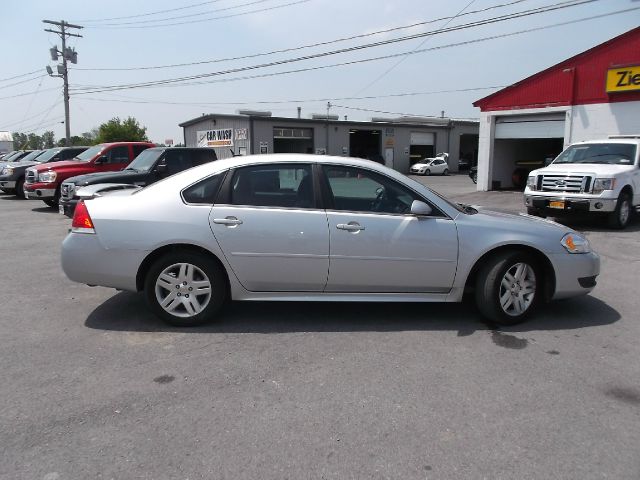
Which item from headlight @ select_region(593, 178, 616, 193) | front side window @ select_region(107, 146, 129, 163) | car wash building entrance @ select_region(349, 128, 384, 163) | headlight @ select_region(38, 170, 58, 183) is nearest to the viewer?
headlight @ select_region(593, 178, 616, 193)

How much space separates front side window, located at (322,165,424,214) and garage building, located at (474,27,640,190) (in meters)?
14.9

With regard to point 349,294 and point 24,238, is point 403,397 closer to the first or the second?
point 349,294

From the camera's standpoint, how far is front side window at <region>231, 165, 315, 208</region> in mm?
4582

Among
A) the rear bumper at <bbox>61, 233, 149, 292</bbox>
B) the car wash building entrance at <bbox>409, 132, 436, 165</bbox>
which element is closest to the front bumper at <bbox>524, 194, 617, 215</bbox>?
the rear bumper at <bbox>61, 233, 149, 292</bbox>

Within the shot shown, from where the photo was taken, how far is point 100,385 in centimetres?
353

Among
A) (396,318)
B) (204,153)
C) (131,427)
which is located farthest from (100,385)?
(204,153)

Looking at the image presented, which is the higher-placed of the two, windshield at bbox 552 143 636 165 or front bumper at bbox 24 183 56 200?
windshield at bbox 552 143 636 165

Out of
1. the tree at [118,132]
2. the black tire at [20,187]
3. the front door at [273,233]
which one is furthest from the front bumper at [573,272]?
the tree at [118,132]

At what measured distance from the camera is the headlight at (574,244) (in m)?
4.75

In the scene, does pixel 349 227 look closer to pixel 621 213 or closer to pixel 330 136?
pixel 621 213

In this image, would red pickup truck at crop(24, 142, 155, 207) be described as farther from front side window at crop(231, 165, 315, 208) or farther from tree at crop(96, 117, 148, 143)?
tree at crop(96, 117, 148, 143)

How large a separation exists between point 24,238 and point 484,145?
17.0m

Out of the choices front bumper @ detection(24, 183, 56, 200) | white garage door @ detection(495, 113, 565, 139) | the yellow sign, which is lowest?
front bumper @ detection(24, 183, 56, 200)

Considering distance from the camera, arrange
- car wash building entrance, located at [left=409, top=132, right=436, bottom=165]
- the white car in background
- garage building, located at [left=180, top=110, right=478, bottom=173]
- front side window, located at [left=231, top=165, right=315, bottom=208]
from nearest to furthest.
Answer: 1. front side window, located at [left=231, top=165, right=315, bottom=208]
2. garage building, located at [left=180, top=110, right=478, bottom=173]
3. the white car in background
4. car wash building entrance, located at [left=409, top=132, right=436, bottom=165]
